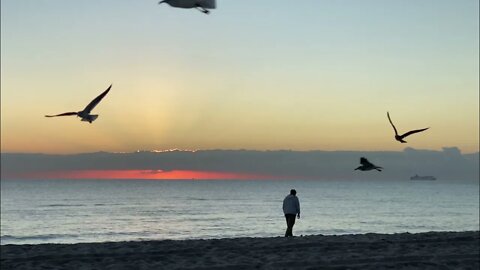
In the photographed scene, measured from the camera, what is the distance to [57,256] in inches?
591

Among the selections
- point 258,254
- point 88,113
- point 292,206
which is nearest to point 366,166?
point 88,113

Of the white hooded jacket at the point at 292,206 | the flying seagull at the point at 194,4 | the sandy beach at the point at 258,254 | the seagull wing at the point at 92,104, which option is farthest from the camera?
the white hooded jacket at the point at 292,206

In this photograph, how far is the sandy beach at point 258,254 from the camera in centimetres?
1381

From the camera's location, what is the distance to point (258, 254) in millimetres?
15523

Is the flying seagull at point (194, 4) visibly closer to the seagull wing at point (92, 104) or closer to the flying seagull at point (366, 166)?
the seagull wing at point (92, 104)

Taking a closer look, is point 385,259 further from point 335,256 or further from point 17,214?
point 17,214

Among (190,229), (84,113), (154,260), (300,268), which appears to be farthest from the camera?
(190,229)

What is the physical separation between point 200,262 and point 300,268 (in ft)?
8.00

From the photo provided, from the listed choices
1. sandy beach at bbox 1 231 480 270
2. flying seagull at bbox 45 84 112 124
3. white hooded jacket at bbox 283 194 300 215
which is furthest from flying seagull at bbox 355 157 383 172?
white hooded jacket at bbox 283 194 300 215

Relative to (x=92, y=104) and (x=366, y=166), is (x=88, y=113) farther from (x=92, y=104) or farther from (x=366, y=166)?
(x=366, y=166)

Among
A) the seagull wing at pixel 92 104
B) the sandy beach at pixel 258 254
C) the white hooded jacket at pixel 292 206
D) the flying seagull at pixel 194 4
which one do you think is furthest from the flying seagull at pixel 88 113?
the white hooded jacket at pixel 292 206

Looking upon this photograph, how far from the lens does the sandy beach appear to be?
544 inches

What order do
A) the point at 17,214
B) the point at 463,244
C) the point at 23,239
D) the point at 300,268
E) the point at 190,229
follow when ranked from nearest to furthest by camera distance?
1. the point at 300,268
2. the point at 463,244
3. the point at 23,239
4. the point at 190,229
5. the point at 17,214

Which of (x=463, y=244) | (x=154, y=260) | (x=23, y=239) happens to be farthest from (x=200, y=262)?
(x=23, y=239)
